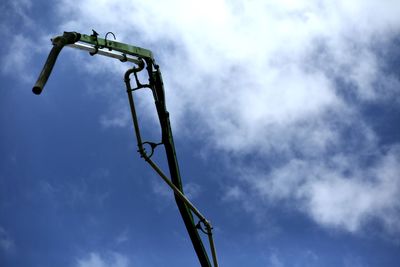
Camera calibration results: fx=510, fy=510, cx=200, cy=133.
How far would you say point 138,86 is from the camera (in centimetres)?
1313

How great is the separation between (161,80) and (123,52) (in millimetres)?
1315

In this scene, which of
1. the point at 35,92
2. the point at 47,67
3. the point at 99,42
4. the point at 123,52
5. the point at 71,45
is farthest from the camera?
the point at 123,52

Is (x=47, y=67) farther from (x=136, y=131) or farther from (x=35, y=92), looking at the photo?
(x=136, y=131)

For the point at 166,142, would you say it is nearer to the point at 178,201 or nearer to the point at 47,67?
the point at 178,201

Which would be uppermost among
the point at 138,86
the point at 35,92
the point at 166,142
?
the point at 138,86

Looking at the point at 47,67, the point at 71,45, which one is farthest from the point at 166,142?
the point at 47,67

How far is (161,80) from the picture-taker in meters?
13.6

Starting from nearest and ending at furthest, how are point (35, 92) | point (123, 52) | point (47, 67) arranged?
point (35, 92) → point (47, 67) → point (123, 52)

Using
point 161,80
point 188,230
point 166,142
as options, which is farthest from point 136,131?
point 188,230

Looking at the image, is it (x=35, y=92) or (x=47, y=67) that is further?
(x=47, y=67)

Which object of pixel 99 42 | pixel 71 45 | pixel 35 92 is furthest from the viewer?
pixel 99 42

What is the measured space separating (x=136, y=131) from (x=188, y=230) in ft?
9.10

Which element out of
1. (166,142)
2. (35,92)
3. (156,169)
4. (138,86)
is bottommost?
(35,92)

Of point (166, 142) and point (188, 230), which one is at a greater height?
point (166, 142)
